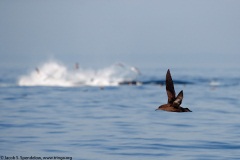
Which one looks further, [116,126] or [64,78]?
[64,78]

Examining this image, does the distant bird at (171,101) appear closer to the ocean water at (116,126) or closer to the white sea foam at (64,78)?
the ocean water at (116,126)

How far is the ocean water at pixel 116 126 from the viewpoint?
1866 cm

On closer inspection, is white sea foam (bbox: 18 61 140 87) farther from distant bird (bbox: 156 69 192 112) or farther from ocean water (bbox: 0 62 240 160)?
distant bird (bbox: 156 69 192 112)

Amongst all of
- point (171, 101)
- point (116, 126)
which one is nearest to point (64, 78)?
point (116, 126)

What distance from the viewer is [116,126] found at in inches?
956

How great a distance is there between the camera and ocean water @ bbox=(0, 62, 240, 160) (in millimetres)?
18656

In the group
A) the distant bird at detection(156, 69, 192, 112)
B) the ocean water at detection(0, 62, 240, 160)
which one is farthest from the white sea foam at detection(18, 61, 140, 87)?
the distant bird at detection(156, 69, 192, 112)

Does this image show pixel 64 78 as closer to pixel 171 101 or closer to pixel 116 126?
pixel 116 126

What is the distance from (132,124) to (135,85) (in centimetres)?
2648

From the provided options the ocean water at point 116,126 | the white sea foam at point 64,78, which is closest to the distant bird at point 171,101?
the ocean water at point 116,126

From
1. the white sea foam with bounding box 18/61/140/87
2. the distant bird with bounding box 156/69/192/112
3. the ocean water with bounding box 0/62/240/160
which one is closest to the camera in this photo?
the distant bird with bounding box 156/69/192/112

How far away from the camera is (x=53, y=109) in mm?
31312

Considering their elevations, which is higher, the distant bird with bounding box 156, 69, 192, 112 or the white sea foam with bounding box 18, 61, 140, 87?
the white sea foam with bounding box 18, 61, 140, 87

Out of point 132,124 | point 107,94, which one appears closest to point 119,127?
point 132,124
